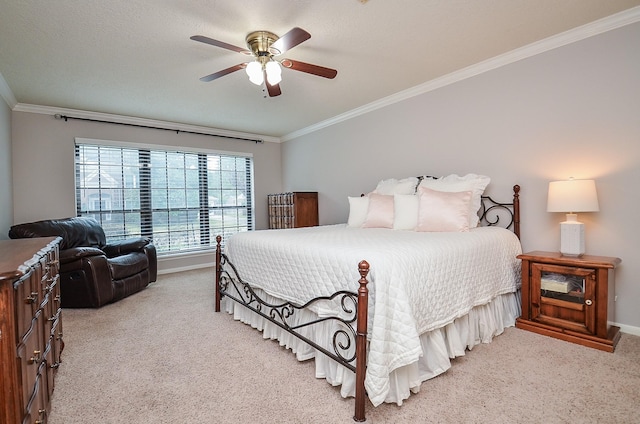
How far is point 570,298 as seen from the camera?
228 centimetres

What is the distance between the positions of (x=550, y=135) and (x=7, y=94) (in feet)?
18.3

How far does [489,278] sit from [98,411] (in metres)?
2.66

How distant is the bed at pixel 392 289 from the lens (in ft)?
5.03

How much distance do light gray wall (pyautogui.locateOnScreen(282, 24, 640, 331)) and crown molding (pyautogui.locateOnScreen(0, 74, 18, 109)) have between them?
4.29 metres

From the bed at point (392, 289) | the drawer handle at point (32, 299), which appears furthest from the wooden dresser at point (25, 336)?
the bed at point (392, 289)

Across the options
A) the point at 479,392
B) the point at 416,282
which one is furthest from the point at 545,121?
the point at 479,392

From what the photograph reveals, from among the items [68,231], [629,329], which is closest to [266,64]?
[68,231]

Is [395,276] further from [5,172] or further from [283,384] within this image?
[5,172]

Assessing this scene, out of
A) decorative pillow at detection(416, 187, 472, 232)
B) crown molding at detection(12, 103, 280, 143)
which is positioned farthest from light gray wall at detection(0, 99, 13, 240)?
decorative pillow at detection(416, 187, 472, 232)

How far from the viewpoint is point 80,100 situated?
3.72 m

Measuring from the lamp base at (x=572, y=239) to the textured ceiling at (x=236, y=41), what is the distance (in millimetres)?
1602

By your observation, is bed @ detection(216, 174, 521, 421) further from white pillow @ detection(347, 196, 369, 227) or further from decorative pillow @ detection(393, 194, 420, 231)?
white pillow @ detection(347, 196, 369, 227)

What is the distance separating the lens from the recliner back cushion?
3158mm

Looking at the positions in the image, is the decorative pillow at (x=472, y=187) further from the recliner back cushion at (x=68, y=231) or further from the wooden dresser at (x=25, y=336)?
the recliner back cushion at (x=68, y=231)
